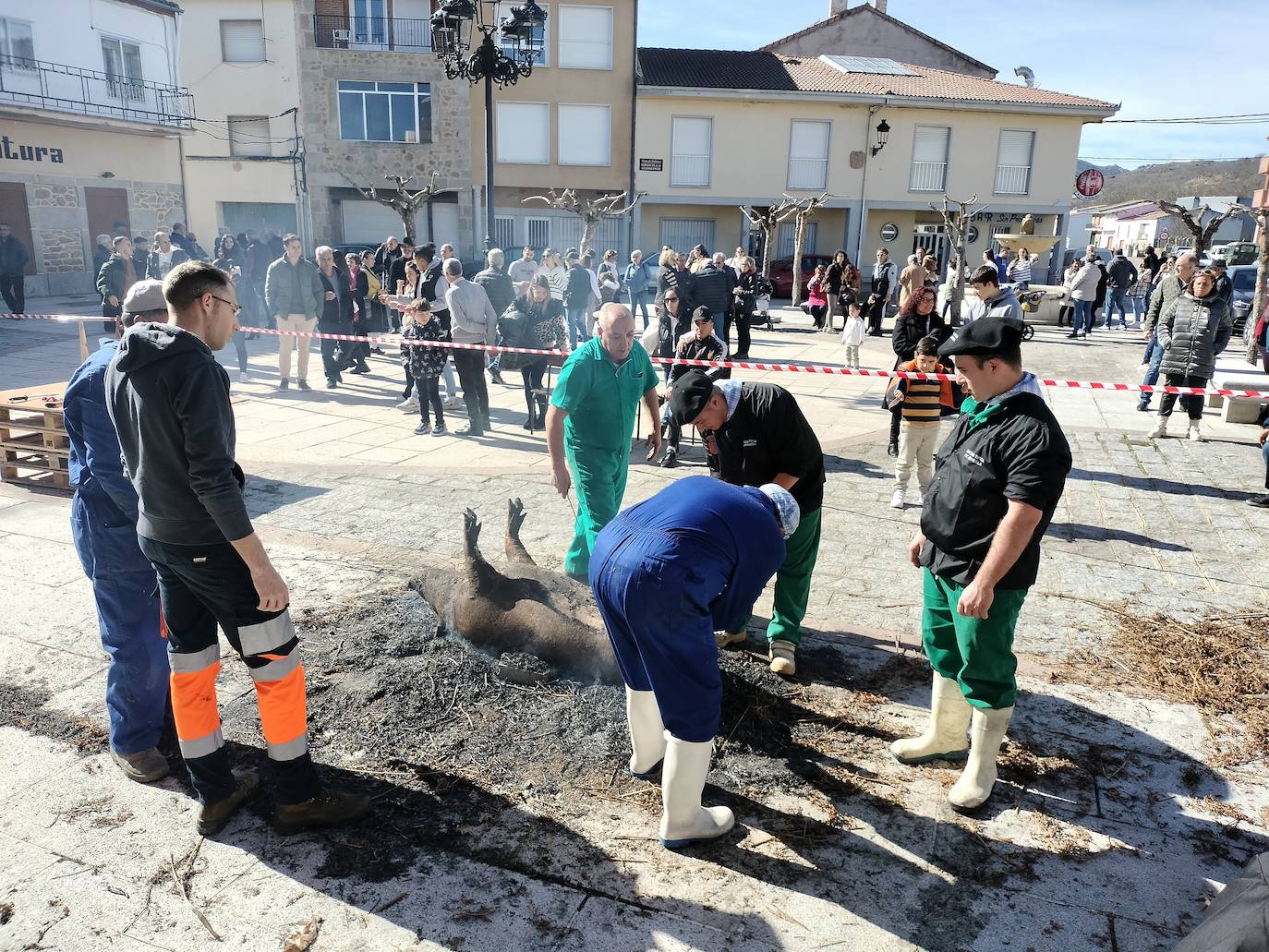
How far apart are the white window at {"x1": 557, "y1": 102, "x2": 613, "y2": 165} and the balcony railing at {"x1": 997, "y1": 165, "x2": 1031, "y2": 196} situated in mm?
13504

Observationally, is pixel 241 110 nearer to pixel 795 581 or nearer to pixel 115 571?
pixel 115 571

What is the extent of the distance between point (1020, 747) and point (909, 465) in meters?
3.49

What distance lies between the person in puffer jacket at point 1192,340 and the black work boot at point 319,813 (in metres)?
9.17

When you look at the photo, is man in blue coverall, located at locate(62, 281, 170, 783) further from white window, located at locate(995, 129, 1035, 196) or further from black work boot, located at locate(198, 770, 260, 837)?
white window, located at locate(995, 129, 1035, 196)

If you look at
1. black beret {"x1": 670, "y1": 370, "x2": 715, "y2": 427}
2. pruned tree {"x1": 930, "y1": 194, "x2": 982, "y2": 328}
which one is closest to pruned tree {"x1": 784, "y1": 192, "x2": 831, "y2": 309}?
pruned tree {"x1": 930, "y1": 194, "x2": 982, "y2": 328}

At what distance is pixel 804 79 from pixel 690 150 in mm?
4796

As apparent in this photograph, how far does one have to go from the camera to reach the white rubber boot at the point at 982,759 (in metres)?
3.37

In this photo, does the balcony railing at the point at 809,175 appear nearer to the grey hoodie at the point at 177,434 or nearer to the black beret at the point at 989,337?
the black beret at the point at 989,337

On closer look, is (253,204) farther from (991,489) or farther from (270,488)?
(991,489)

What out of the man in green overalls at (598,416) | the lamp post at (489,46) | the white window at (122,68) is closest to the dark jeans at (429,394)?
the man in green overalls at (598,416)

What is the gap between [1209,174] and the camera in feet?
286

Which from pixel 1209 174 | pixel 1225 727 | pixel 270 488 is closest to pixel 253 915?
pixel 1225 727

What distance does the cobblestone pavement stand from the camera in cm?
281

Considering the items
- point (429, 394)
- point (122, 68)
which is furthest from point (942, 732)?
point (122, 68)
